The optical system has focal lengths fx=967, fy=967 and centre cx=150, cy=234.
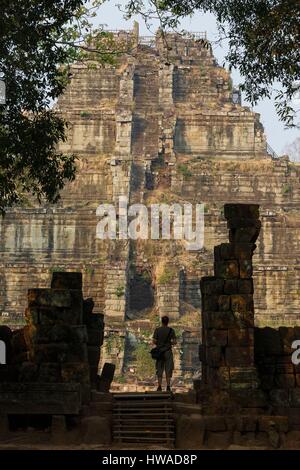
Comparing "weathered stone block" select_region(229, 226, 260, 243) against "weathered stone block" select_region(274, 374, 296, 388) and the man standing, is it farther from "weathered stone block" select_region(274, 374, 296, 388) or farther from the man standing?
the man standing

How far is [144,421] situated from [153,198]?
96.9 ft

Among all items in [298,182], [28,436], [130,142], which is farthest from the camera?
[130,142]

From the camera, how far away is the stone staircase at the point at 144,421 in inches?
581

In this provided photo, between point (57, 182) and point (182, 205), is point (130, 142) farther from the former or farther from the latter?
point (57, 182)

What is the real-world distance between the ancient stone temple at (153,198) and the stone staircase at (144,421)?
17841 millimetres

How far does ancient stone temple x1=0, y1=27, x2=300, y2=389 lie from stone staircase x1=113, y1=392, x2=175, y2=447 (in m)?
17.8

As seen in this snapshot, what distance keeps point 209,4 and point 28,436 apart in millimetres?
9094

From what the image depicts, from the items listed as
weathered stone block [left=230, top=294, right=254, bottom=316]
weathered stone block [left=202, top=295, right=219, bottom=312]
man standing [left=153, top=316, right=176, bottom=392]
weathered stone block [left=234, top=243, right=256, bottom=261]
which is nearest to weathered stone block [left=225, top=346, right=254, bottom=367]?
weathered stone block [left=230, top=294, right=254, bottom=316]

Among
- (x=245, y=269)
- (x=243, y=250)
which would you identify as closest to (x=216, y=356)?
(x=245, y=269)

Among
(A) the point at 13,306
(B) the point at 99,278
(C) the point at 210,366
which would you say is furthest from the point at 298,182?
(C) the point at 210,366

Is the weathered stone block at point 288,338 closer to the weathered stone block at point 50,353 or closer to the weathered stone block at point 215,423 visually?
the weathered stone block at point 215,423

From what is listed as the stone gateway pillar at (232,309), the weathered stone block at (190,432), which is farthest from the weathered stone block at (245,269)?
the weathered stone block at (190,432)
